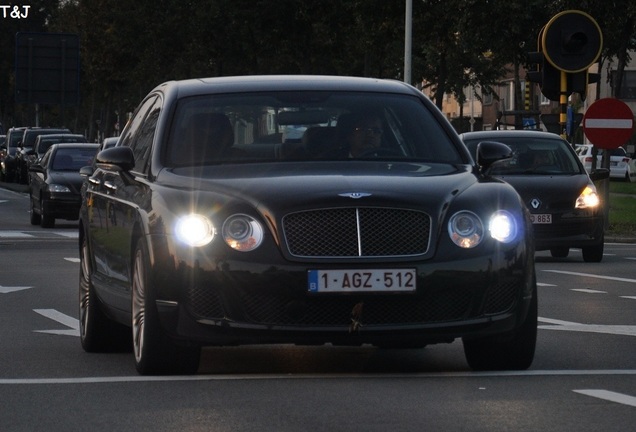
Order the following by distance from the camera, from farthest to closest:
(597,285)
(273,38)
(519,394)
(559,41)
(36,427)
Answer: (273,38) < (559,41) < (597,285) < (519,394) < (36,427)

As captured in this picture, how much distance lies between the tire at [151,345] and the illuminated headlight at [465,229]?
141 cm

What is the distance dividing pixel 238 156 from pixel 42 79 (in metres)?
62.5

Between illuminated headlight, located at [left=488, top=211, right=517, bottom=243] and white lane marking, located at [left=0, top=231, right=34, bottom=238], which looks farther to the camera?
white lane marking, located at [left=0, top=231, right=34, bottom=238]

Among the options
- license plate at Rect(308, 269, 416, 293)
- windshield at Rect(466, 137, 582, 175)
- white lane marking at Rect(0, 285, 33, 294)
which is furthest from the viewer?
windshield at Rect(466, 137, 582, 175)

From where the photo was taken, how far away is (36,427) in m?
7.62

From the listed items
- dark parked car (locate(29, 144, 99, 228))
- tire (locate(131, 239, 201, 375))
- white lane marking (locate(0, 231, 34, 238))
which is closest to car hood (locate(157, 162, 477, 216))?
tire (locate(131, 239, 201, 375))

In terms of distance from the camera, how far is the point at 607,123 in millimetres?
29266

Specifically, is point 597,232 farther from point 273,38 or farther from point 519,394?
point 273,38

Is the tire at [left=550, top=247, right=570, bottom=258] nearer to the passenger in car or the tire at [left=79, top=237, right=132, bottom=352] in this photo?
the tire at [left=79, top=237, right=132, bottom=352]

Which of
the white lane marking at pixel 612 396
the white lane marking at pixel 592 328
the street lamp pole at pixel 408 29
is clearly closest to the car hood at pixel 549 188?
the white lane marking at pixel 592 328

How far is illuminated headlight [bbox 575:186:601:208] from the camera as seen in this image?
72.4 ft

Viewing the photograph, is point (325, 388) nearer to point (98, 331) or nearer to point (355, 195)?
point (355, 195)

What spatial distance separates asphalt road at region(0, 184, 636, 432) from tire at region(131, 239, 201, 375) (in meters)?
0.09

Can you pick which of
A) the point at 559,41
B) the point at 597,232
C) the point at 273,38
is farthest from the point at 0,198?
the point at 597,232
